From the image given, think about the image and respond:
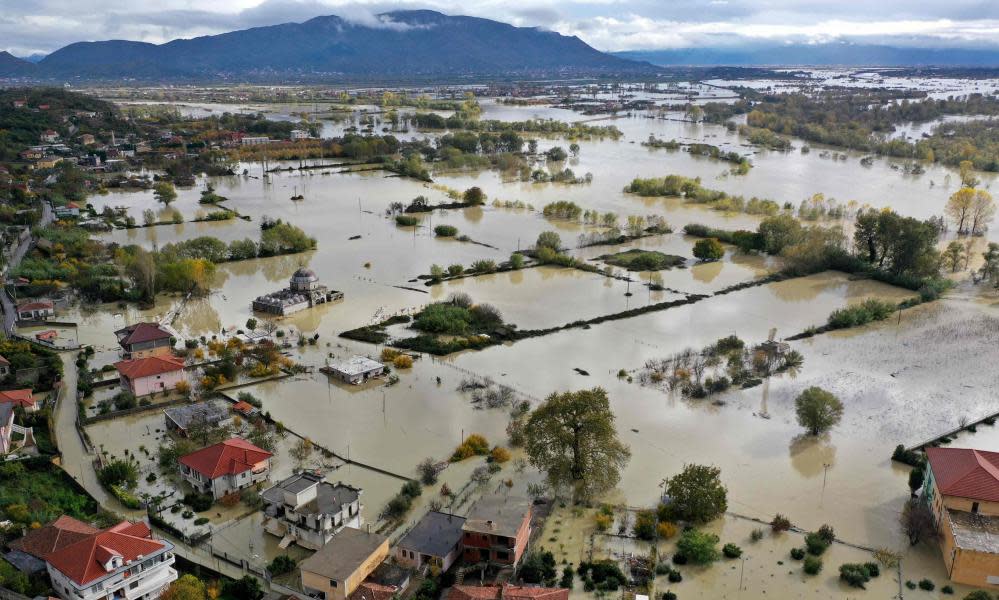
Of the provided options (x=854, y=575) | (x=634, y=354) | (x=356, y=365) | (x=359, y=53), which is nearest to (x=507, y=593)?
(x=854, y=575)

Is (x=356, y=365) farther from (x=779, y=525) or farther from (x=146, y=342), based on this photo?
(x=779, y=525)

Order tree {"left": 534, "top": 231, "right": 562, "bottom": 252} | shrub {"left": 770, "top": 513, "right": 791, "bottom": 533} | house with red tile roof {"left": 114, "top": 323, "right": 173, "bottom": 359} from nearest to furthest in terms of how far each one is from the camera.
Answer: shrub {"left": 770, "top": 513, "right": 791, "bottom": 533}, house with red tile roof {"left": 114, "top": 323, "right": 173, "bottom": 359}, tree {"left": 534, "top": 231, "right": 562, "bottom": 252}

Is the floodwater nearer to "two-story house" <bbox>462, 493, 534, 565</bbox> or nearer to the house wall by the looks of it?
the house wall

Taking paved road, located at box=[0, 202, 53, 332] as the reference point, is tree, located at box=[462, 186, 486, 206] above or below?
above

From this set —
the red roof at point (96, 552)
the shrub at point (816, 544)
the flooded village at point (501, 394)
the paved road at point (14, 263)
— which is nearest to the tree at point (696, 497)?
the flooded village at point (501, 394)

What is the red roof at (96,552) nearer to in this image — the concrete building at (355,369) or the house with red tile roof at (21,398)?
the house with red tile roof at (21,398)

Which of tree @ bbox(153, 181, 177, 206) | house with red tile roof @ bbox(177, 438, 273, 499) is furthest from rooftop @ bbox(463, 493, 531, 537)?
tree @ bbox(153, 181, 177, 206)
